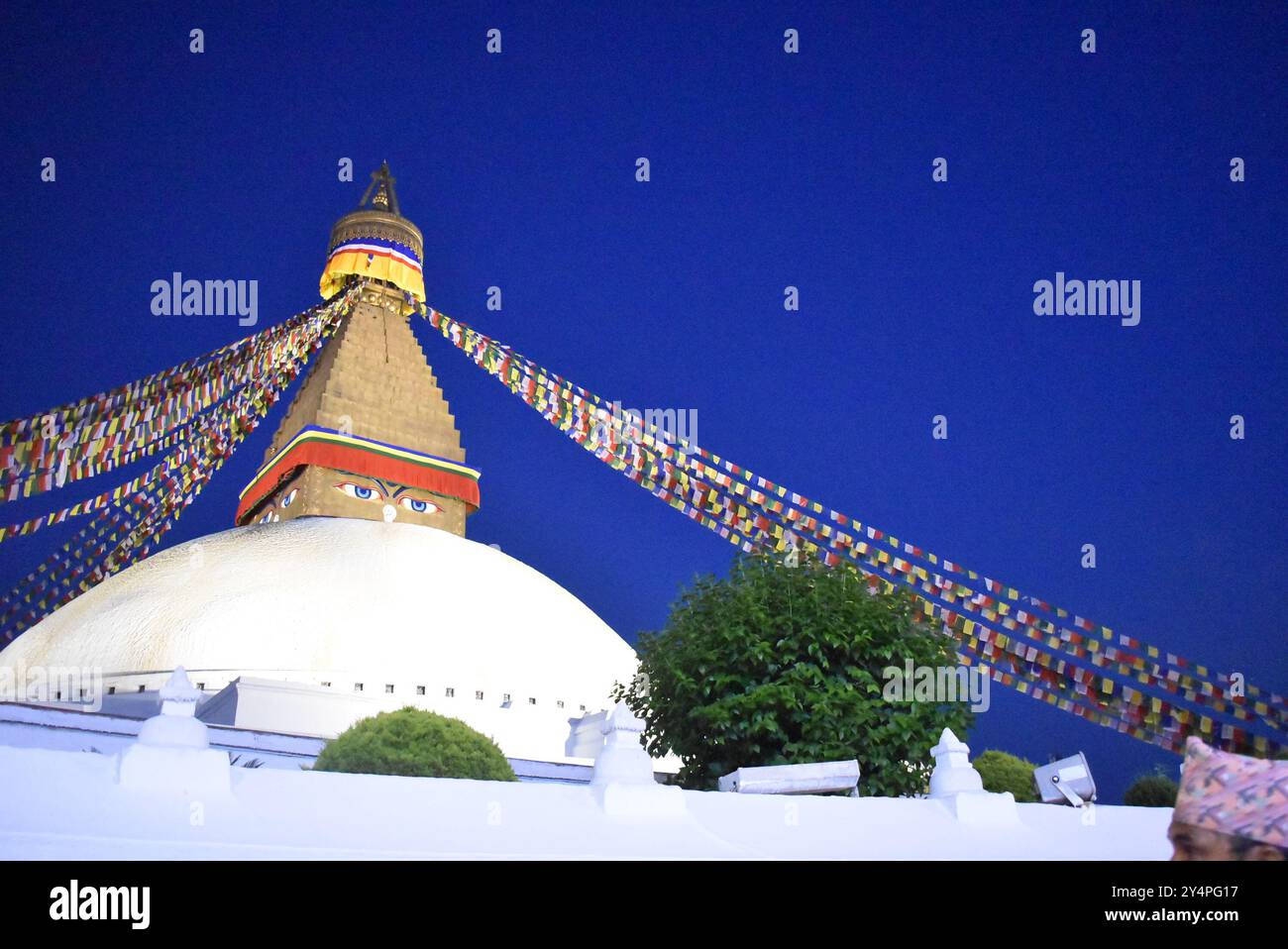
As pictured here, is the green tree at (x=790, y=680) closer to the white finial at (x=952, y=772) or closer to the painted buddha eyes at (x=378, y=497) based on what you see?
the white finial at (x=952, y=772)

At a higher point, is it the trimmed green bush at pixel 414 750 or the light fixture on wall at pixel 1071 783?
the trimmed green bush at pixel 414 750

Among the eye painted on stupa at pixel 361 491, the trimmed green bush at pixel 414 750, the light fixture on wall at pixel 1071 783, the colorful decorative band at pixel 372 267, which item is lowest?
the light fixture on wall at pixel 1071 783

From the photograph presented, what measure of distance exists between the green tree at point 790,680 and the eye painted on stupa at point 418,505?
8537 millimetres

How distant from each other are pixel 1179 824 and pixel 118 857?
4.45m

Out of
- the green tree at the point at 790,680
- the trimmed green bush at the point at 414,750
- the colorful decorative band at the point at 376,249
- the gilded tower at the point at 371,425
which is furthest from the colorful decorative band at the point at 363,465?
the trimmed green bush at the point at 414,750

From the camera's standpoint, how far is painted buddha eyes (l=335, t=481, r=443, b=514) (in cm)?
1847

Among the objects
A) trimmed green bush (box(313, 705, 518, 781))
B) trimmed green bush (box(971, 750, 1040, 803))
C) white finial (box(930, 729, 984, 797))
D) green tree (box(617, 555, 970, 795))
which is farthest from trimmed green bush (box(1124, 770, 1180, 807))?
trimmed green bush (box(313, 705, 518, 781))

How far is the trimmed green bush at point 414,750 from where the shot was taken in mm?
8500

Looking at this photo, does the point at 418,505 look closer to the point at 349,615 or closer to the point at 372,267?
the point at 349,615

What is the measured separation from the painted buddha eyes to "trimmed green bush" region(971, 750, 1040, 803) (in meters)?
10.1

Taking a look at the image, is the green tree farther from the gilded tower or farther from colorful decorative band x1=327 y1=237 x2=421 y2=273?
colorful decorative band x1=327 y1=237 x2=421 y2=273
